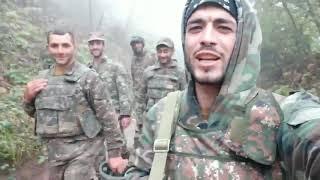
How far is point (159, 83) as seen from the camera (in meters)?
7.74

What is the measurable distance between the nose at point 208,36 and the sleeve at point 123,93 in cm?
563

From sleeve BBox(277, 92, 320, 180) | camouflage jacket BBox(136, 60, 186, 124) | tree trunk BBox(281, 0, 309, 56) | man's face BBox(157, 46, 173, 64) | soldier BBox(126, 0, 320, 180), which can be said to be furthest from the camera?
tree trunk BBox(281, 0, 309, 56)

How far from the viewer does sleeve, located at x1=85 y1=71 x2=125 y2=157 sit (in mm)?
4641

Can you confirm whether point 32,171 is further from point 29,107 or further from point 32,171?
point 29,107

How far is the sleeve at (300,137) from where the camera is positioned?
1.43 m

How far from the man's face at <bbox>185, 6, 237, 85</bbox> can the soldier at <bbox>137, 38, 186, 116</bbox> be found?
567 cm

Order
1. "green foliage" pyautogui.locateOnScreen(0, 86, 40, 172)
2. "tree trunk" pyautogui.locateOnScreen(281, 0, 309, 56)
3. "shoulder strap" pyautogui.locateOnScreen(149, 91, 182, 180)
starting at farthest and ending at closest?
"tree trunk" pyautogui.locateOnScreen(281, 0, 309, 56)
"green foliage" pyautogui.locateOnScreen(0, 86, 40, 172)
"shoulder strap" pyautogui.locateOnScreen(149, 91, 182, 180)

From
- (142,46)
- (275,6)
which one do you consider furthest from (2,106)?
(275,6)

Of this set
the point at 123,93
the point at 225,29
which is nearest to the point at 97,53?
the point at 123,93

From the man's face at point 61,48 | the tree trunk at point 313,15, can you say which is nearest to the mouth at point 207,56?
the man's face at point 61,48

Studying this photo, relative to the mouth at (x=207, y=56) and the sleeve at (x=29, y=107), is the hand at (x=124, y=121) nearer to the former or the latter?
the sleeve at (x=29, y=107)

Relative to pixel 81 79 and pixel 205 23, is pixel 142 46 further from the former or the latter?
pixel 205 23

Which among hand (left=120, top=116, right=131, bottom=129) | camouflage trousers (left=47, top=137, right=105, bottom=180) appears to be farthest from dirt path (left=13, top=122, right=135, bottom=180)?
camouflage trousers (left=47, top=137, right=105, bottom=180)

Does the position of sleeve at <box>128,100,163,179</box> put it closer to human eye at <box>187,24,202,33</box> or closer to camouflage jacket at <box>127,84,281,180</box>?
camouflage jacket at <box>127,84,281,180</box>
